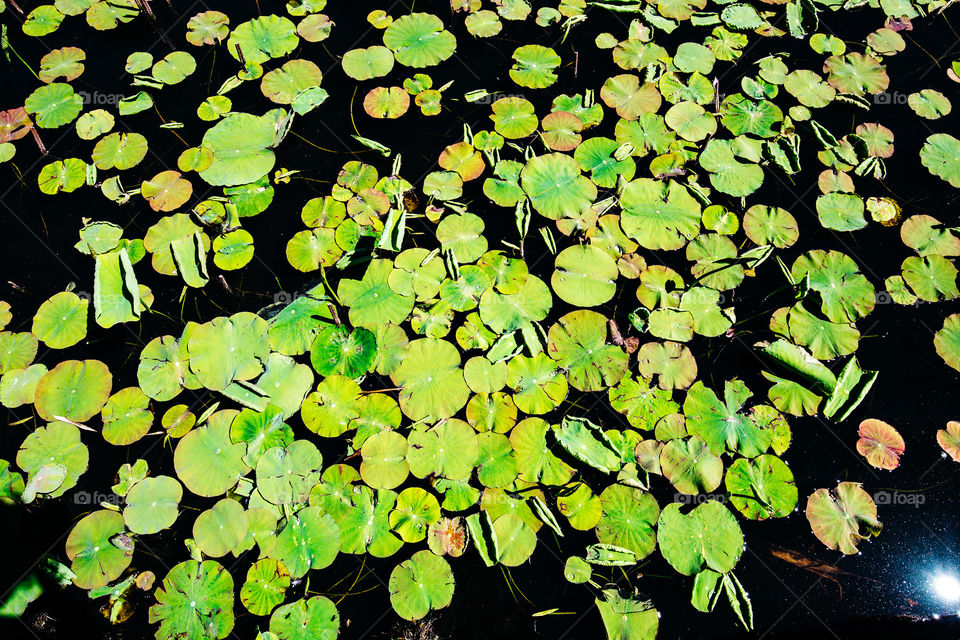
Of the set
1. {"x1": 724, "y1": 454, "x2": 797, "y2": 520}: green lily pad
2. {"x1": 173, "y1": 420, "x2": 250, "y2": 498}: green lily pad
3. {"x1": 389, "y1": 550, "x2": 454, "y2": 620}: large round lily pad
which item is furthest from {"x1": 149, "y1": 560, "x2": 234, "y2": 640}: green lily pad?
{"x1": 724, "y1": 454, "x2": 797, "y2": 520}: green lily pad

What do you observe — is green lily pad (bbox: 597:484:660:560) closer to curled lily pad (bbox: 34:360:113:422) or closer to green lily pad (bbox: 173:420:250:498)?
green lily pad (bbox: 173:420:250:498)

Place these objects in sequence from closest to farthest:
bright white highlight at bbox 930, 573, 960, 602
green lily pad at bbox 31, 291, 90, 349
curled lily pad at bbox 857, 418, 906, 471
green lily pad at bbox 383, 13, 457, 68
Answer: bright white highlight at bbox 930, 573, 960, 602
curled lily pad at bbox 857, 418, 906, 471
green lily pad at bbox 31, 291, 90, 349
green lily pad at bbox 383, 13, 457, 68

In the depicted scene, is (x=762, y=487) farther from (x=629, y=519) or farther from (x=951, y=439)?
(x=951, y=439)

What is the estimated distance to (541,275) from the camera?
3.36 metres

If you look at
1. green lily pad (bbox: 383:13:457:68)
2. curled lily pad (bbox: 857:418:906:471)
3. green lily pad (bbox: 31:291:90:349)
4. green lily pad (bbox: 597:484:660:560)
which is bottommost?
green lily pad (bbox: 597:484:660:560)

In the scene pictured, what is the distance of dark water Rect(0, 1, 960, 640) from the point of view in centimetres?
252

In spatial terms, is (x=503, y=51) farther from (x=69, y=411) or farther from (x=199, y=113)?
(x=69, y=411)

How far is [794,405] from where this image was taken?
9.59ft

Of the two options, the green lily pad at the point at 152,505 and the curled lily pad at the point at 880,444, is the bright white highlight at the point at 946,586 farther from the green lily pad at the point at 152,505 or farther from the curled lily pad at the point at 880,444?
the green lily pad at the point at 152,505

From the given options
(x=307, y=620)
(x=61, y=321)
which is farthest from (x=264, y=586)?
(x=61, y=321)

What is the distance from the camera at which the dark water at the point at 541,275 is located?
99.3 inches

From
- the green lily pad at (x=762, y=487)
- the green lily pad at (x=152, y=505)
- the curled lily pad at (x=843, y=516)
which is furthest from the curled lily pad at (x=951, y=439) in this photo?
the green lily pad at (x=152, y=505)

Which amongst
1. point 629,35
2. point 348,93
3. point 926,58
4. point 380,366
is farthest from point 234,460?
point 926,58

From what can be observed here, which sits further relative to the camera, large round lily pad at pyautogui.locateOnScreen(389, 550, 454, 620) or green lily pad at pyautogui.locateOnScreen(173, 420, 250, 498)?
green lily pad at pyautogui.locateOnScreen(173, 420, 250, 498)
